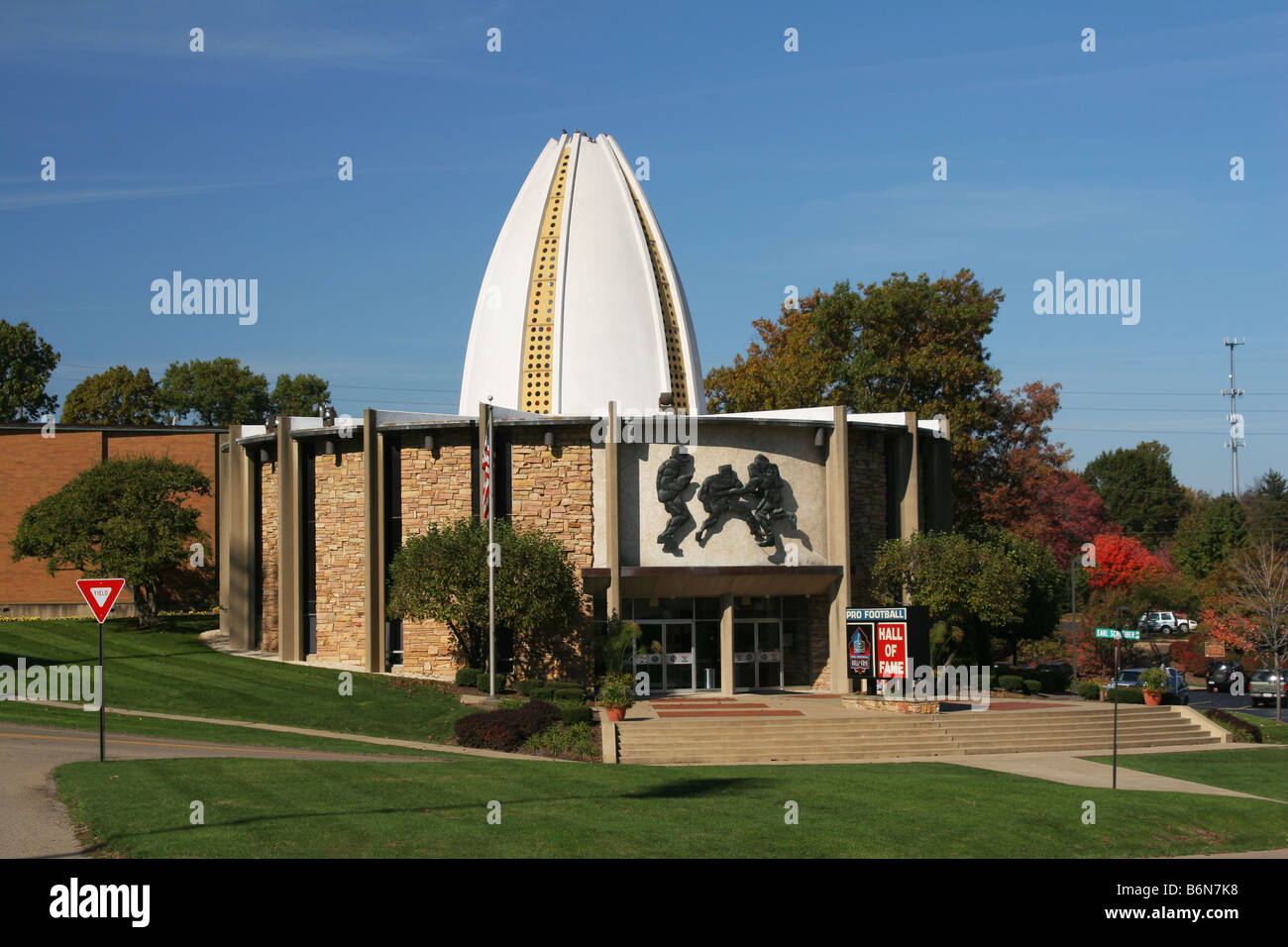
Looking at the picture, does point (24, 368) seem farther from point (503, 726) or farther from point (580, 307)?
point (503, 726)

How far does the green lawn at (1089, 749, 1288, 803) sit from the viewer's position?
25562 millimetres

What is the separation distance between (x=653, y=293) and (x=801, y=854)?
33.7 meters

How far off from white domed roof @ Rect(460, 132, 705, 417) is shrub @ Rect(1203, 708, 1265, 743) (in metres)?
20.2

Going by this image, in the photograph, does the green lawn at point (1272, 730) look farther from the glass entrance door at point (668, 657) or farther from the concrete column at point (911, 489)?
the glass entrance door at point (668, 657)

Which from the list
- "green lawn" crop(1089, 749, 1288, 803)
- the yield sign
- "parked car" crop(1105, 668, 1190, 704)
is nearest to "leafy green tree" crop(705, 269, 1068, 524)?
"parked car" crop(1105, 668, 1190, 704)

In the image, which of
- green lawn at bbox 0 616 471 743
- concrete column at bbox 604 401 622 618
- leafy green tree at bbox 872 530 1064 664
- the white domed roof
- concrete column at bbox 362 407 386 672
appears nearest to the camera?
green lawn at bbox 0 616 471 743

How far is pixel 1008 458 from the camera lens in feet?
207

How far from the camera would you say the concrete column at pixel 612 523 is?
125ft

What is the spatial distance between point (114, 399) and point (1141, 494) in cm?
8743

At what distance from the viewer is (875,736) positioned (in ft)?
101

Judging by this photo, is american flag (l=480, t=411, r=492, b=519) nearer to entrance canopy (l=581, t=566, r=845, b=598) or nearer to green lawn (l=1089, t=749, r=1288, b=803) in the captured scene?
entrance canopy (l=581, t=566, r=845, b=598)

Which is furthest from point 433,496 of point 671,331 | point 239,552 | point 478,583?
point 671,331
